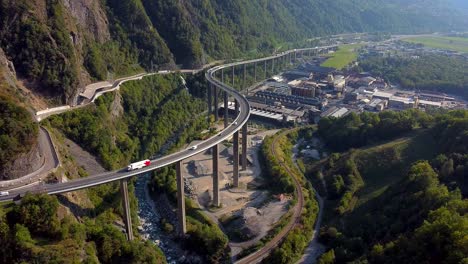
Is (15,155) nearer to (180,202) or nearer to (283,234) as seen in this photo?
(180,202)

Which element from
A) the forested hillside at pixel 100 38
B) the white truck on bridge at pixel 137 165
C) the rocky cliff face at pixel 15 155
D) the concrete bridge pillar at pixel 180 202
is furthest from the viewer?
the forested hillside at pixel 100 38

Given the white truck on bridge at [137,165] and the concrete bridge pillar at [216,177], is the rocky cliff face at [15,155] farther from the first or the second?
the concrete bridge pillar at [216,177]

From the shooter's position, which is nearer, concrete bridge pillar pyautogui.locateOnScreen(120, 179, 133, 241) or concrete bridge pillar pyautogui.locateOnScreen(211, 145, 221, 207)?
concrete bridge pillar pyautogui.locateOnScreen(120, 179, 133, 241)

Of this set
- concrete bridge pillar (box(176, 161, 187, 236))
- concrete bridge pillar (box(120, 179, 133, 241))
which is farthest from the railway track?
concrete bridge pillar (box(120, 179, 133, 241))

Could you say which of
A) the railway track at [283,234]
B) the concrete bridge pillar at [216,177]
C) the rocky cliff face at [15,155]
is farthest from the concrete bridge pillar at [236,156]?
the rocky cliff face at [15,155]

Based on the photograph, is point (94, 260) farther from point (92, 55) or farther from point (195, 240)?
point (92, 55)

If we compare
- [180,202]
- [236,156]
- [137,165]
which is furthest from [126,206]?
[236,156]

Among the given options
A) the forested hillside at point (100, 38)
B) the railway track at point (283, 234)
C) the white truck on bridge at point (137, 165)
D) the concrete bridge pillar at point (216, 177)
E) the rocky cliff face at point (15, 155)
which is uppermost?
the forested hillside at point (100, 38)

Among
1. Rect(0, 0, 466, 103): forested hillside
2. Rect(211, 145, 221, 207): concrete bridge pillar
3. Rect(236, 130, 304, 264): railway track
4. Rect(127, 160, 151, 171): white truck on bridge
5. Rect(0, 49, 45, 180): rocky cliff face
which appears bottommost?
Rect(236, 130, 304, 264): railway track

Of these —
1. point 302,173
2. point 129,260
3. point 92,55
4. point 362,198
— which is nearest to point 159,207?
point 129,260

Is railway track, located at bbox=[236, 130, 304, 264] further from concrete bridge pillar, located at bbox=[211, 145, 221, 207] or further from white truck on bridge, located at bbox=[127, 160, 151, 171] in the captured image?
white truck on bridge, located at bbox=[127, 160, 151, 171]
